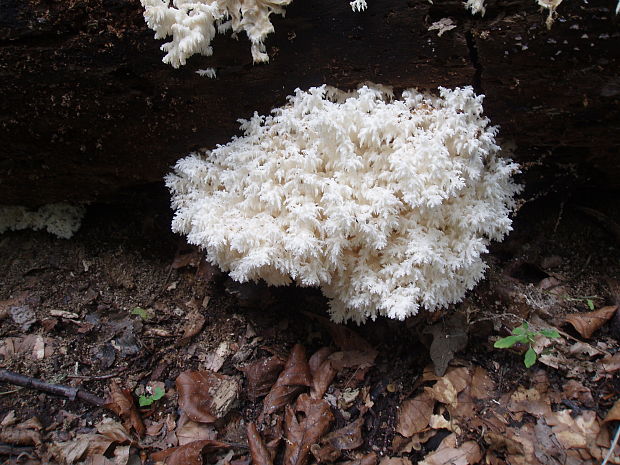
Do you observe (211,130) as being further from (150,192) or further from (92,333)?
(92,333)

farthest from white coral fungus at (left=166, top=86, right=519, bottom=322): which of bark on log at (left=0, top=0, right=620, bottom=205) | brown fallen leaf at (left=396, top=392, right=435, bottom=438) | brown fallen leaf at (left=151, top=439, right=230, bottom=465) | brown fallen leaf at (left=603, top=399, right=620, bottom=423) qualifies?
brown fallen leaf at (left=151, top=439, right=230, bottom=465)

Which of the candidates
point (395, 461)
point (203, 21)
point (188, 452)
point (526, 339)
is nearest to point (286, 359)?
point (188, 452)

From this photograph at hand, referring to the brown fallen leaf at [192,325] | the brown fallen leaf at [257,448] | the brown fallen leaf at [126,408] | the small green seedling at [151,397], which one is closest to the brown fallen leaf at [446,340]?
the brown fallen leaf at [257,448]

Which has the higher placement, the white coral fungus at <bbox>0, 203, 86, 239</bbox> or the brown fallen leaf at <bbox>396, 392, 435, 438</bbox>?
the white coral fungus at <bbox>0, 203, 86, 239</bbox>

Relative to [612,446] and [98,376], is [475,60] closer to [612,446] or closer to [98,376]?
[612,446]

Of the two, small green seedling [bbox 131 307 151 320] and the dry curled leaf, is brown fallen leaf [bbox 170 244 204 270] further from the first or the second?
the dry curled leaf

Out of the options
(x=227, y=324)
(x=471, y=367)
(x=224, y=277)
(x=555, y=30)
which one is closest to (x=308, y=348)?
(x=227, y=324)
